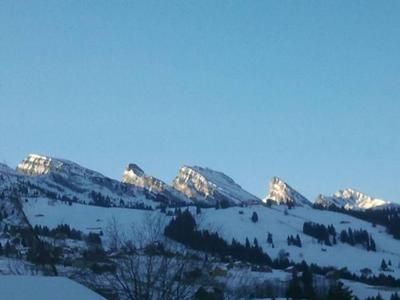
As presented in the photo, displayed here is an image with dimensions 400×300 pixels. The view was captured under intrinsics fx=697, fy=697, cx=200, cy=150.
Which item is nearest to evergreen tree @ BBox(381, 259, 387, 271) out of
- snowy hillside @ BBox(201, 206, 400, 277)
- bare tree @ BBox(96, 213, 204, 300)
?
snowy hillside @ BBox(201, 206, 400, 277)

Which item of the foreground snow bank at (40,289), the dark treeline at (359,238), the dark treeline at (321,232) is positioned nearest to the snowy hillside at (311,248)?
the dark treeline at (321,232)

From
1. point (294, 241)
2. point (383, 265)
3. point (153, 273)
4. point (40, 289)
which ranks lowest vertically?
point (40, 289)

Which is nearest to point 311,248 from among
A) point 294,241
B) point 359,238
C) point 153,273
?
point 294,241

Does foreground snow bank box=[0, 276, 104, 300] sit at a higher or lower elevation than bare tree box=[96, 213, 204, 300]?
lower

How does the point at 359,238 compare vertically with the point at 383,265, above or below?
above

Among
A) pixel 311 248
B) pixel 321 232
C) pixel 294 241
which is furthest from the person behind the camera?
pixel 321 232

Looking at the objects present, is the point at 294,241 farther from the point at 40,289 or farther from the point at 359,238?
the point at 40,289

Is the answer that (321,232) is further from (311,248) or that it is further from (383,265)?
(383,265)

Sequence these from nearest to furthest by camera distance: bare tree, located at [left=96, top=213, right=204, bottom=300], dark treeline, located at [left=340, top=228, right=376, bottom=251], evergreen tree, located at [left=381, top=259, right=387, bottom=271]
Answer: bare tree, located at [left=96, top=213, right=204, bottom=300]
evergreen tree, located at [left=381, top=259, right=387, bottom=271]
dark treeline, located at [left=340, top=228, right=376, bottom=251]

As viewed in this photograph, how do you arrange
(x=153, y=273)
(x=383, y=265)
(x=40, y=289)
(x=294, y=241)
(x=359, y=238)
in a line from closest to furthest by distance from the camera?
1. (x=40, y=289)
2. (x=153, y=273)
3. (x=383, y=265)
4. (x=294, y=241)
5. (x=359, y=238)

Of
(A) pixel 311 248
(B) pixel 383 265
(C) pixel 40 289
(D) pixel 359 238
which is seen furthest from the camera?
(D) pixel 359 238

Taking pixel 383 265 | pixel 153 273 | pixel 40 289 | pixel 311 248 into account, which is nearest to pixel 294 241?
pixel 311 248

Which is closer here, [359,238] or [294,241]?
[294,241]

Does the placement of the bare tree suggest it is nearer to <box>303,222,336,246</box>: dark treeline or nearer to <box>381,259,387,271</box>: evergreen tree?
<box>381,259,387,271</box>: evergreen tree
